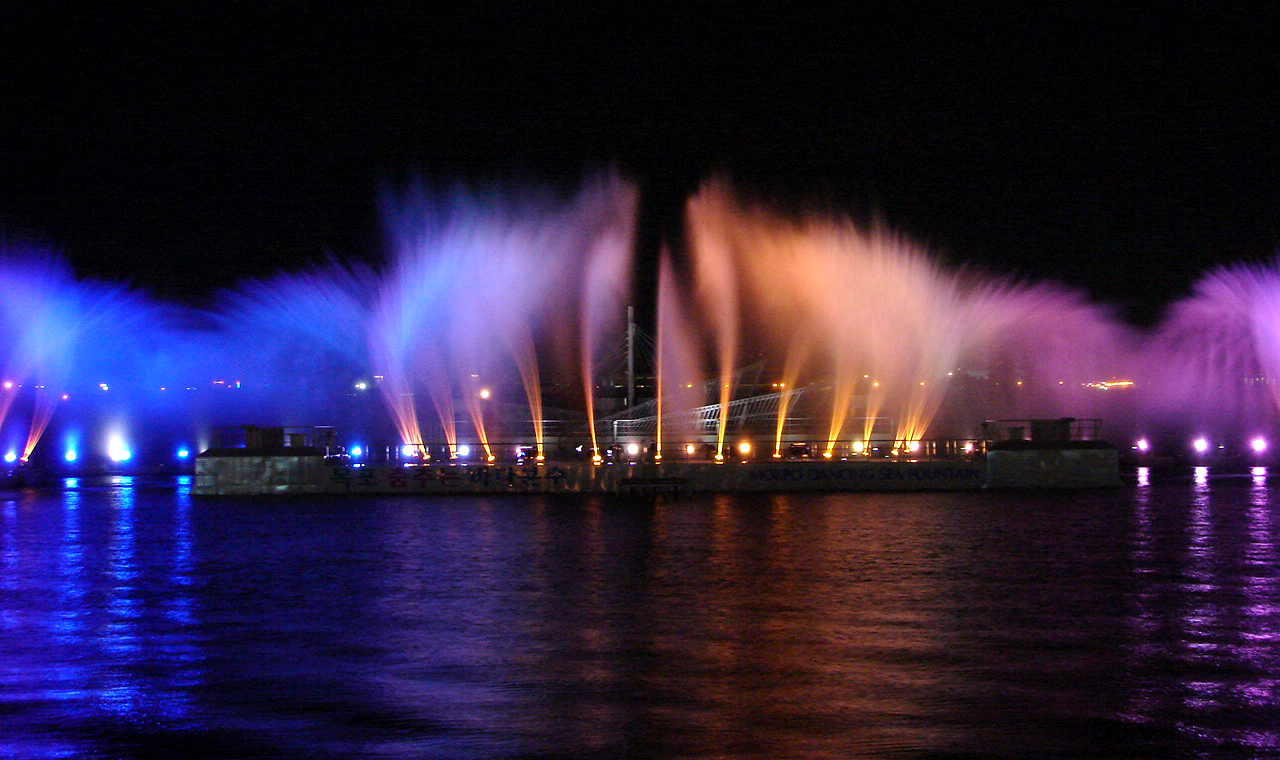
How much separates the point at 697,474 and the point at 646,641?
1940 cm

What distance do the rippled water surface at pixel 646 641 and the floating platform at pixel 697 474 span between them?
335 inches

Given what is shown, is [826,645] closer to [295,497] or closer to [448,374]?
[295,497]

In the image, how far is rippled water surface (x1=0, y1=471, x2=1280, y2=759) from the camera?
774cm

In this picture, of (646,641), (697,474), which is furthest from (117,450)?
(646,641)

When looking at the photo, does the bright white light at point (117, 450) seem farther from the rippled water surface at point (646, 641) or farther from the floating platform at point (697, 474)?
the rippled water surface at point (646, 641)

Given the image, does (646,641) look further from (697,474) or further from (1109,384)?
(1109,384)

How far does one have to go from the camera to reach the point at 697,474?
99.2 feet

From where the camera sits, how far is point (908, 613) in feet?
40.0

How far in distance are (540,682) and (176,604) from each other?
617 cm

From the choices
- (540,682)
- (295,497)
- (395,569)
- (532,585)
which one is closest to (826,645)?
(540,682)

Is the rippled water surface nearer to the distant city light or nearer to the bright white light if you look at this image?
the bright white light

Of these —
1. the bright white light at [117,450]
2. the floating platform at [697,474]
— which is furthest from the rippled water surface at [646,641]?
the bright white light at [117,450]

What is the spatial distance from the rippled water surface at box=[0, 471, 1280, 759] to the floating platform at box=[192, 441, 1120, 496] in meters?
8.52

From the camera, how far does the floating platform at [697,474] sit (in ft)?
98.2
